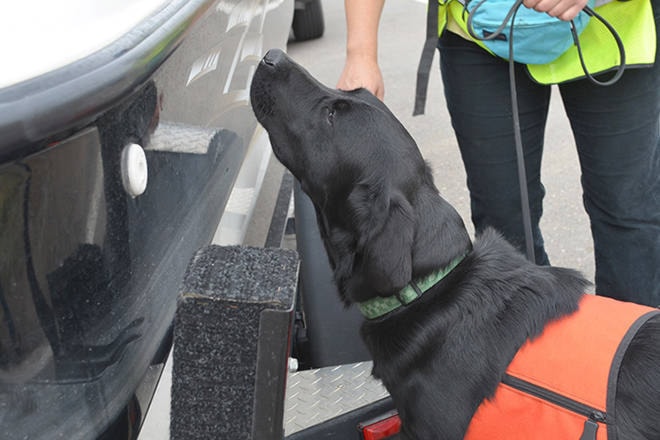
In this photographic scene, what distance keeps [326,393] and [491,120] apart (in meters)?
1.02

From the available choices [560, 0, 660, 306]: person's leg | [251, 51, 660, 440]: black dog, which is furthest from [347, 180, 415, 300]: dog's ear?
[560, 0, 660, 306]: person's leg

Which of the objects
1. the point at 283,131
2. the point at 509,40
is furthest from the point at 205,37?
the point at 509,40

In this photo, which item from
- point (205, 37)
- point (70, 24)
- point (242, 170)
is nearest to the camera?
point (70, 24)

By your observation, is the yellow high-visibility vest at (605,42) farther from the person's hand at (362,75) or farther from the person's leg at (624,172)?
the person's hand at (362,75)

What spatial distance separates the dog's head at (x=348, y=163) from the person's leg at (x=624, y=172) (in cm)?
59

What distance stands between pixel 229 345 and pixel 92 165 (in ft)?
1.36

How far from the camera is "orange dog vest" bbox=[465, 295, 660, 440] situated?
165cm

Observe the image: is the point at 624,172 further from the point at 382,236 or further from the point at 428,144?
the point at 428,144

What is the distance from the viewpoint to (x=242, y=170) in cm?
246

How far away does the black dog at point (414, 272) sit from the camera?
1777 mm

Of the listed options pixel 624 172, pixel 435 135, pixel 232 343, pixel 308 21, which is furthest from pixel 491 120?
pixel 308 21

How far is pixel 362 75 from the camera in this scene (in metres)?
2.23

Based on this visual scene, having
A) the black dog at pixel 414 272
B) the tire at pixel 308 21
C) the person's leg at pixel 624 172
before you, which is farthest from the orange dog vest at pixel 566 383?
the tire at pixel 308 21

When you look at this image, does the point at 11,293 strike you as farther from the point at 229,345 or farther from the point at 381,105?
the point at 381,105
